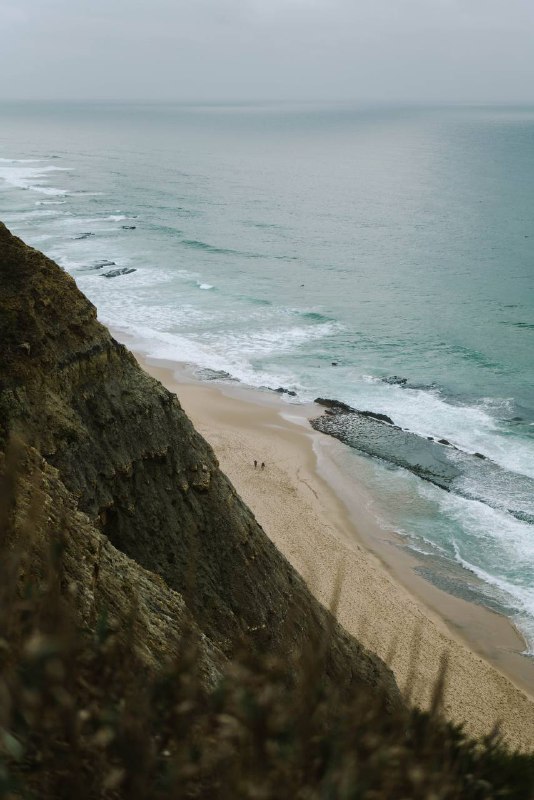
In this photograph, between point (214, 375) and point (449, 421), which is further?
point (214, 375)

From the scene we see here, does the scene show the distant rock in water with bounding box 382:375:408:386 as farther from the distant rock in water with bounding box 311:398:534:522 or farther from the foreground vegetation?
the foreground vegetation

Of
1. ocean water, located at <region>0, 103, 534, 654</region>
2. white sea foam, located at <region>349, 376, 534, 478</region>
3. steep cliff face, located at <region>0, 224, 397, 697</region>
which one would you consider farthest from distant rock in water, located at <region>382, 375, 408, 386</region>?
steep cliff face, located at <region>0, 224, 397, 697</region>

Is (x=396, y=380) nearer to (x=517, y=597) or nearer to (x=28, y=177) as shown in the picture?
(x=517, y=597)

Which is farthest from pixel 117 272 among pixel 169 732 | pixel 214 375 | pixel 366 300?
pixel 169 732

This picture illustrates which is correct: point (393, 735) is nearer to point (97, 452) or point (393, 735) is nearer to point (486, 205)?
point (97, 452)

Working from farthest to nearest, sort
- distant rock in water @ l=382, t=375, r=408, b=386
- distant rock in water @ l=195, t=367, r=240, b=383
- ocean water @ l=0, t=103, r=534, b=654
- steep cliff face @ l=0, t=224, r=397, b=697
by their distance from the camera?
1. distant rock in water @ l=382, t=375, r=408, b=386
2. distant rock in water @ l=195, t=367, r=240, b=383
3. ocean water @ l=0, t=103, r=534, b=654
4. steep cliff face @ l=0, t=224, r=397, b=697

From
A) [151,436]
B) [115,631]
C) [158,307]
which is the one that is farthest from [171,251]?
[115,631]
